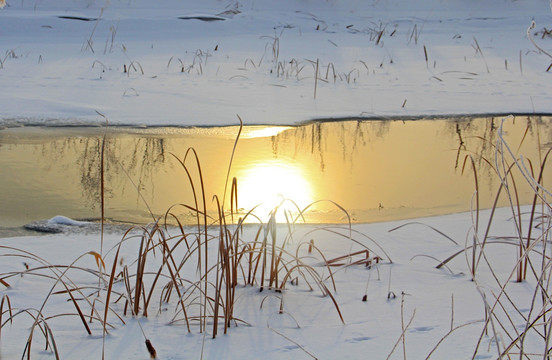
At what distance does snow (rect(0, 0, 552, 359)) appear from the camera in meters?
1.61

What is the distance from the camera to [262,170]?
3.54 meters

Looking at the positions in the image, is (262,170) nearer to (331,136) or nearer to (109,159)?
(109,159)

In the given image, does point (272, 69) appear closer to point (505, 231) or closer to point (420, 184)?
point (420, 184)

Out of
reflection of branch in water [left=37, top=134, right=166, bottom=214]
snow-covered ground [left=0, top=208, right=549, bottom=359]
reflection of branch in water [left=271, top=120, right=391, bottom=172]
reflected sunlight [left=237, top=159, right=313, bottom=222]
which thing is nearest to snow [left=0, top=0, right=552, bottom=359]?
snow-covered ground [left=0, top=208, right=549, bottom=359]

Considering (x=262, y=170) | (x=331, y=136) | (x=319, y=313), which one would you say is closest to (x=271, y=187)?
(x=262, y=170)

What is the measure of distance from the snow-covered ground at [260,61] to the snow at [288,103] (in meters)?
0.03

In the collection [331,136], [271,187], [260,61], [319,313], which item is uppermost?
[260,61]

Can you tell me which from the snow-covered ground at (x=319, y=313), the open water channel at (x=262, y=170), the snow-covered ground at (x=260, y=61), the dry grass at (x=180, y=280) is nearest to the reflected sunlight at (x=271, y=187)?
the open water channel at (x=262, y=170)

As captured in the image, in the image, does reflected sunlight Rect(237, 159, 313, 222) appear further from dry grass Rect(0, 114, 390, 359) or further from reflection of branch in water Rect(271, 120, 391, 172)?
dry grass Rect(0, 114, 390, 359)

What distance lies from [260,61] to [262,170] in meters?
3.74

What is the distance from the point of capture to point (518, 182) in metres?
3.57

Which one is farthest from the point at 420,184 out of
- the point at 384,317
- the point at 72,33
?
the point at 72,33

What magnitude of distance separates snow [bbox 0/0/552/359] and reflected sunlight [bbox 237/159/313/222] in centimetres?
35

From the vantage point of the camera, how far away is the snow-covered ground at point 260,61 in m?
5.27
